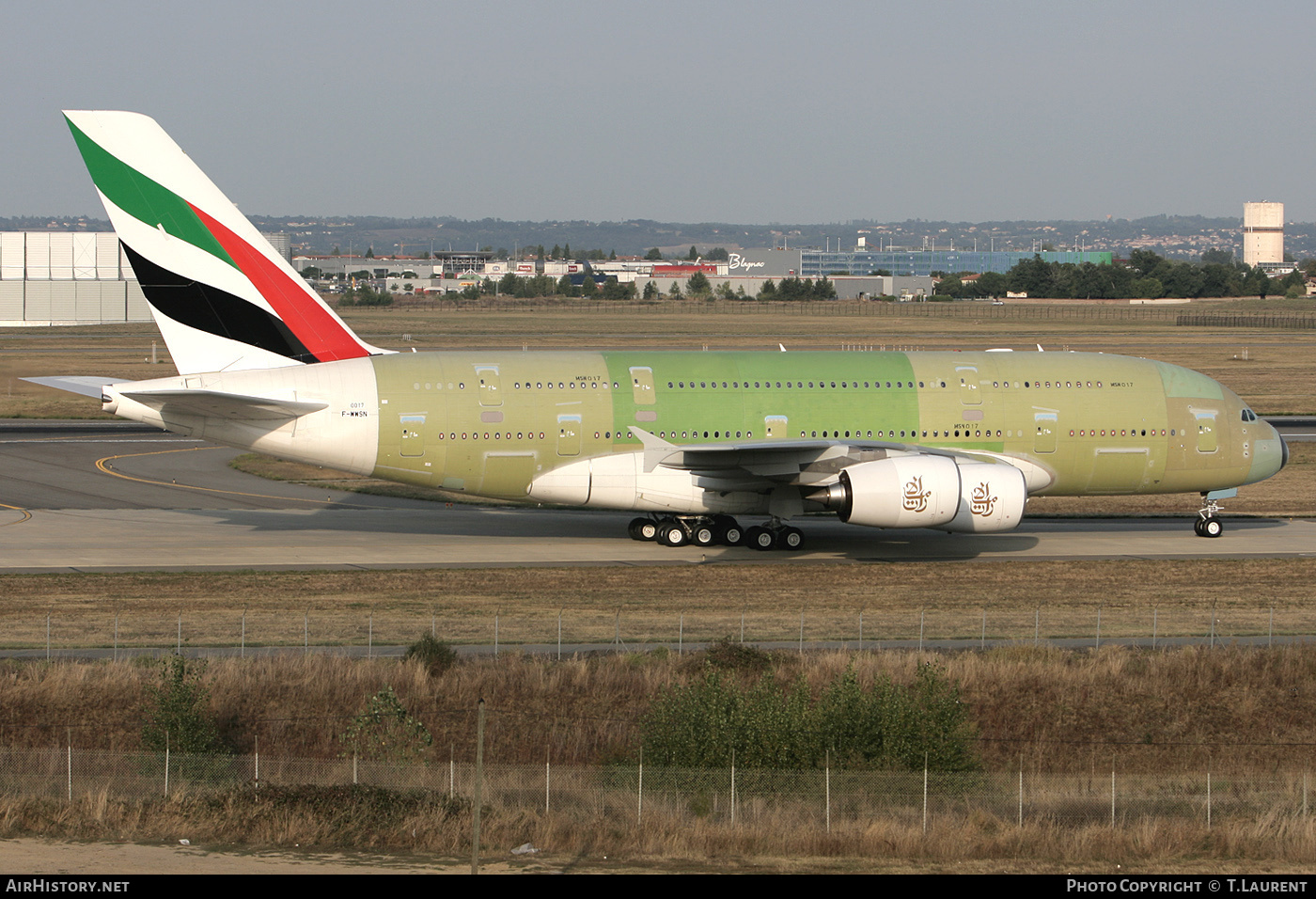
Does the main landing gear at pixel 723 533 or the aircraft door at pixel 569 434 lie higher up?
the aircraft door at pixel 569 434

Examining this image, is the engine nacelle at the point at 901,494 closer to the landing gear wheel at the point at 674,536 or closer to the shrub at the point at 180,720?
the landing gear wheel at the point at 674,536

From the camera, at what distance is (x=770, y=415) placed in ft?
134

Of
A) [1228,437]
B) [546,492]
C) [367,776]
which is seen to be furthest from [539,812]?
[1228,437]

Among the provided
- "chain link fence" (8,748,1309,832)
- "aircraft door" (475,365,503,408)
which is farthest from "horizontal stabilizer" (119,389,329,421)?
"chain link fence" (8,748,1309,832)

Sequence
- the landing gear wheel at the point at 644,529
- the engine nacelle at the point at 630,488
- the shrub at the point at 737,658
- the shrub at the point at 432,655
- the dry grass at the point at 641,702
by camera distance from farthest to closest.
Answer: the landing gear wheel at the point at 644,529, the engine nacelle at the point at 630,488, the shrub at the point at 737,658, the shrub at the point at 432,655, the dry grass at the point at 641,702

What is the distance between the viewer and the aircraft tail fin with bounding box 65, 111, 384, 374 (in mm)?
38188

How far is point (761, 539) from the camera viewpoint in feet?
137

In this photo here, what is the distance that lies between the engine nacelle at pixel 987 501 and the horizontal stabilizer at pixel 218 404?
1824cm

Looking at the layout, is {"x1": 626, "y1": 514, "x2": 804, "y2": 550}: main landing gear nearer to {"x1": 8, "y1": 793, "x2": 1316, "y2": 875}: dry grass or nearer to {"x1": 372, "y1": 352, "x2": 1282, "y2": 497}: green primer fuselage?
{"x1": 372, "y1": 352, "x2": 1282, "y2": 497}: green primer fuselage

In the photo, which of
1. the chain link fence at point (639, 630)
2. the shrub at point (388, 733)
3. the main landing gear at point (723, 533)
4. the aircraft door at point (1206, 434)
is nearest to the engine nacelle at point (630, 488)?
the main landing gear at point (723, 533)

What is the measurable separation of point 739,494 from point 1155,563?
12.3 metres

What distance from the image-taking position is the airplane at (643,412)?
38406 mm

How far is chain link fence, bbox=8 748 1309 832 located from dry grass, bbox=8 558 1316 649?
17.9ft

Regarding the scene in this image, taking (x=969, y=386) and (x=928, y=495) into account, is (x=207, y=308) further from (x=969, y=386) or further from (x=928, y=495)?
(x=969, y=386)
